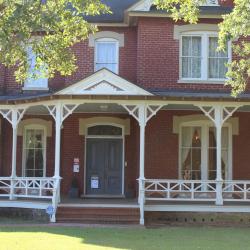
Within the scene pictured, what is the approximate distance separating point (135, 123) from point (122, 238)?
7.28 m

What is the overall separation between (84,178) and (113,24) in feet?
19.4

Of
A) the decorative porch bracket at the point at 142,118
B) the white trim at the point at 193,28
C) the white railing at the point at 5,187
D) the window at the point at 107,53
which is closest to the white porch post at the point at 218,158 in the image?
the decorative porch bracket at the point at 142,118

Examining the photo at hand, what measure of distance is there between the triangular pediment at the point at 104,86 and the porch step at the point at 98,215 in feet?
11.8

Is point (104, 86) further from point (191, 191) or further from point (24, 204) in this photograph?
point (24, 204)

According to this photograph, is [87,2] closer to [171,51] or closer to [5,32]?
[5,32]

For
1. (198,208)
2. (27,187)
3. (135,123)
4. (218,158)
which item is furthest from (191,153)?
(27,187)

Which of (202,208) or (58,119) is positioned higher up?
(58,119)

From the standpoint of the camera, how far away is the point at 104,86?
17.1 m

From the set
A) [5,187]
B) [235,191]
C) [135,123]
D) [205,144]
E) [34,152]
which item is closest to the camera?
[235,191]

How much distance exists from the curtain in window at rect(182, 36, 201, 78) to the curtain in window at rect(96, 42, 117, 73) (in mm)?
2700

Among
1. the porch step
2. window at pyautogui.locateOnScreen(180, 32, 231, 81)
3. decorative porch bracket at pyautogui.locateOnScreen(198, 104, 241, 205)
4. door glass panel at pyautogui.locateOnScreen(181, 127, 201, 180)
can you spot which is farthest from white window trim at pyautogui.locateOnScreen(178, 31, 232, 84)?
the porch step

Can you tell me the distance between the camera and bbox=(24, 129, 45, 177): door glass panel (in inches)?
832

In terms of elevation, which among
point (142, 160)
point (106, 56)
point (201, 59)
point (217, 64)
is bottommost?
point (142, 160)

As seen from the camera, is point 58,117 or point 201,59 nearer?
point 58,117
